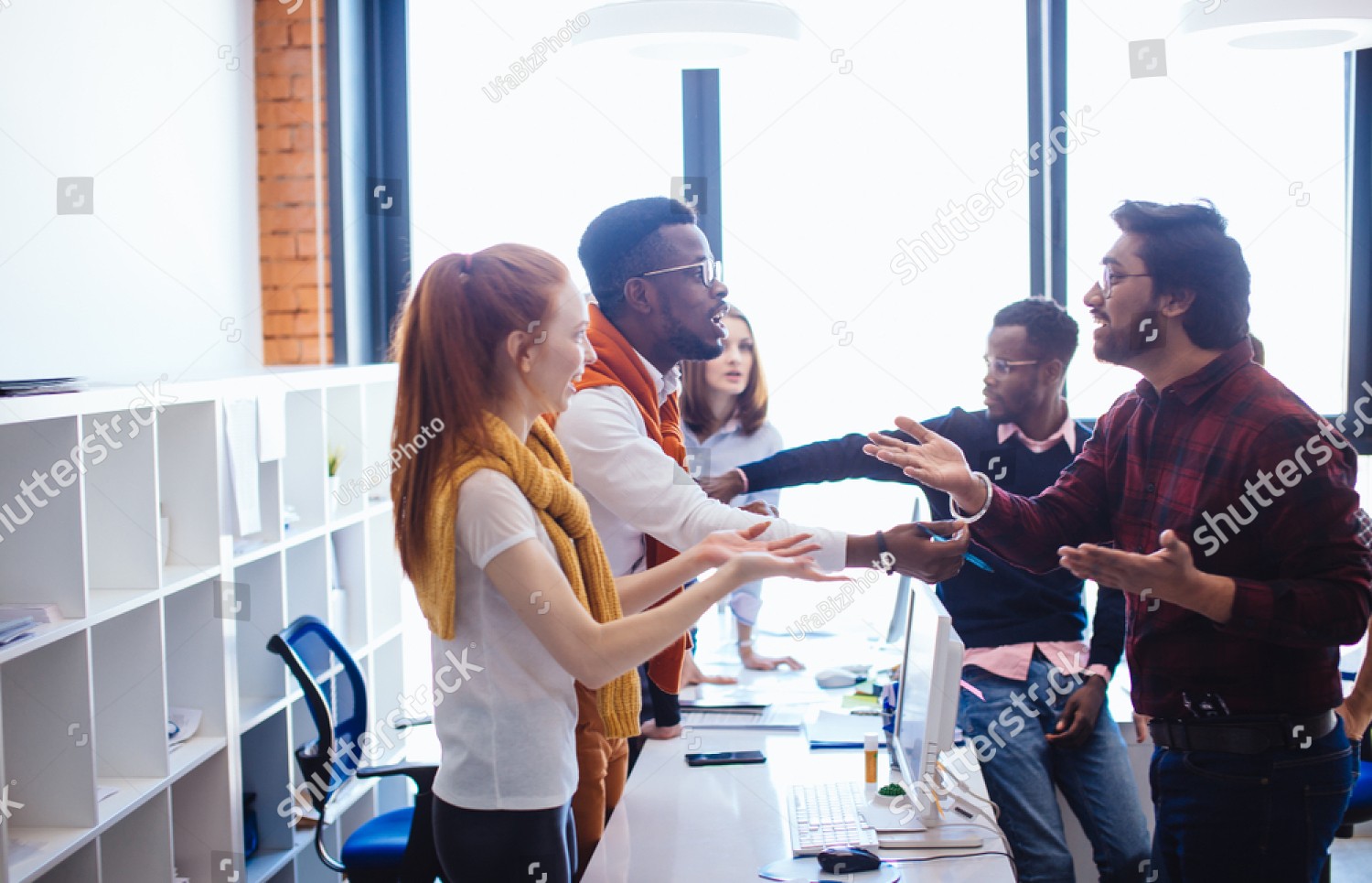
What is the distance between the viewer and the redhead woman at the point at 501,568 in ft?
5.00

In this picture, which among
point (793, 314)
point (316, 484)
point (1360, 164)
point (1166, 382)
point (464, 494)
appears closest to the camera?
point (464, 494)

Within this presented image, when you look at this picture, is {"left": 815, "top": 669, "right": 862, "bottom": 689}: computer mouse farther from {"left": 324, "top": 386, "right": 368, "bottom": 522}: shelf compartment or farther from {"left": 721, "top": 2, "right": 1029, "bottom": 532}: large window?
{"left": 324, "top": 386, "right": 368, "bottom": 522}: shelf compartment

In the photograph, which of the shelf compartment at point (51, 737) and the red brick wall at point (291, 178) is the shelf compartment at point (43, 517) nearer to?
the shelf compartment at point (51, 737)

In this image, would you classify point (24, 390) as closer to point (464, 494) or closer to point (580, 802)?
point (464, 494)

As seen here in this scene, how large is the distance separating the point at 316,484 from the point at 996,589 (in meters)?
2.03

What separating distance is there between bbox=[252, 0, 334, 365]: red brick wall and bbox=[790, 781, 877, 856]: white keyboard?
2.77 metres

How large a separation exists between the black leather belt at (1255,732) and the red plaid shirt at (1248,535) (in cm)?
2

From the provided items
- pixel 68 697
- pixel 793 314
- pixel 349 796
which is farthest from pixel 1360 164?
pixel 68 697

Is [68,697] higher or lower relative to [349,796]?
higher

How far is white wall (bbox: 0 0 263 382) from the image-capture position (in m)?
2.79

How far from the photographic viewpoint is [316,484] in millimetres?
3438

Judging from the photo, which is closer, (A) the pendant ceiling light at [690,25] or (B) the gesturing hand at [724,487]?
(A) the pendant ceiling light at [690,25]

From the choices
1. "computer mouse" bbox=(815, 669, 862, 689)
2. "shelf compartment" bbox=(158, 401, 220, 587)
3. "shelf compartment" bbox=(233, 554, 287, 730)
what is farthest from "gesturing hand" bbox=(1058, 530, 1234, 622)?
"shelf compartment" bbox=(233, 554, 287, 730)
